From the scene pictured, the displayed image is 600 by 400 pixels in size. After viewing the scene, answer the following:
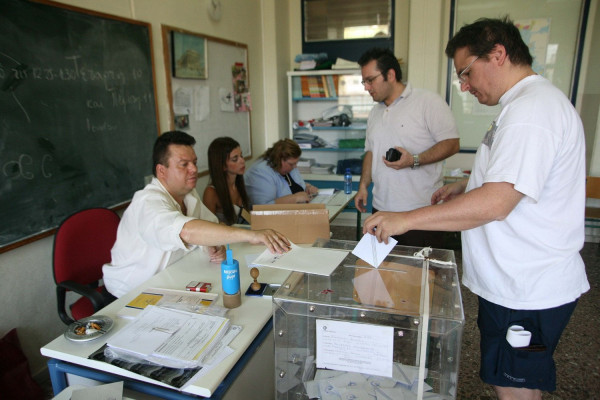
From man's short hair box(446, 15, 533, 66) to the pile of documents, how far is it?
44.2 inches

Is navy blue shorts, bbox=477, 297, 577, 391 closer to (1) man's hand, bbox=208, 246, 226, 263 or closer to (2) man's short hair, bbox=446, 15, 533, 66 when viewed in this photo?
(2) man's short hair, bbox=446, 15, 533, 66

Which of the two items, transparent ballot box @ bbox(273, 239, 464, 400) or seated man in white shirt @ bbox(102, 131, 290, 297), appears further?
seated man in white shirt @ bbox(102, 131, 290, 297)

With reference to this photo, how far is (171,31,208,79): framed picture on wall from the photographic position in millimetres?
2920

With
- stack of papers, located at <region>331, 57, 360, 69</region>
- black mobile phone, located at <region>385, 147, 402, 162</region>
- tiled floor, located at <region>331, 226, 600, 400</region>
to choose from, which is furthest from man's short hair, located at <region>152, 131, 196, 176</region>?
stack of papers, located at <region>331, 57, 360, 69</region>

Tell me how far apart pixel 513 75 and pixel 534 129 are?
24cm

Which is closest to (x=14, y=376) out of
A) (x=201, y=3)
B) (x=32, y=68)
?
(x=32, y=68)

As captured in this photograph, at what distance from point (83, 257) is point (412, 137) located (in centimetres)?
181

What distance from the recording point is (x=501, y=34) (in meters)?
1.16

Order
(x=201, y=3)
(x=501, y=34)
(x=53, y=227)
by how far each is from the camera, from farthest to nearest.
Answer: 1. (x=201, y=3)
2. (x=53, y=227)
3. (x=501, y=34)

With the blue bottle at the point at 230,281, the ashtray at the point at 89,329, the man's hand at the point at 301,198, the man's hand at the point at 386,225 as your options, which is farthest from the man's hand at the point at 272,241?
the man's hand at the point at 301,198

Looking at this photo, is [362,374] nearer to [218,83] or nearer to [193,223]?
[193,223]

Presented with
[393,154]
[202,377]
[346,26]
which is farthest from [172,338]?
[346,26]

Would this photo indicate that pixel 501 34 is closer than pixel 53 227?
Yes

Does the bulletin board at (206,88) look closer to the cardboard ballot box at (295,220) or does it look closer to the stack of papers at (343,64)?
the stack of papers at (343,64)
